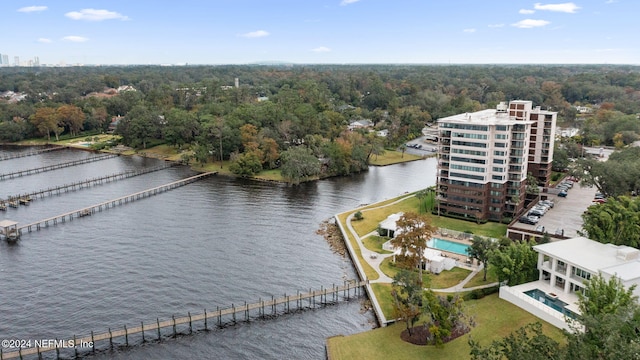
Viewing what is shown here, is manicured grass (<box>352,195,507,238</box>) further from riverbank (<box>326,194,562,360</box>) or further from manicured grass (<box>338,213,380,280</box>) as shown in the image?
riverbank (<box>326,194,562,360</box>)

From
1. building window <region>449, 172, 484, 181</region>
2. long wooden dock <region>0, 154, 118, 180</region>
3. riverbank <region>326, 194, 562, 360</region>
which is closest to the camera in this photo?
riverbank <region>326, 194, 562, 360</region>

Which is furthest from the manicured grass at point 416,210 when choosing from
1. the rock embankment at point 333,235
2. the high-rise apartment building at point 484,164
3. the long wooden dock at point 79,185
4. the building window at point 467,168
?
the long wooden dock at point 79,185

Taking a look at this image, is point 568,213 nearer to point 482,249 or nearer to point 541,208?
point 541,208

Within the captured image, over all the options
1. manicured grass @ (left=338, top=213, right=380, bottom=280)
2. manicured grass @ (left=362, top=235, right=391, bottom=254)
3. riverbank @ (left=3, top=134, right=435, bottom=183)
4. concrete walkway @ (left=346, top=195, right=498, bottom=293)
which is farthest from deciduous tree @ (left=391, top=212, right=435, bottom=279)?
riverbank @ (left=3, top=134, right=435, bottom=183)

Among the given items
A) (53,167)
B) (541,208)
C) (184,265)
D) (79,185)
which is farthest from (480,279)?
(53,167)

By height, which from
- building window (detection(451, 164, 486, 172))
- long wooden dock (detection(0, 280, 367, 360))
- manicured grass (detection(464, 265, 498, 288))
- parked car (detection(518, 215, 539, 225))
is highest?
building window (detection(451, 164, 486, 172))
